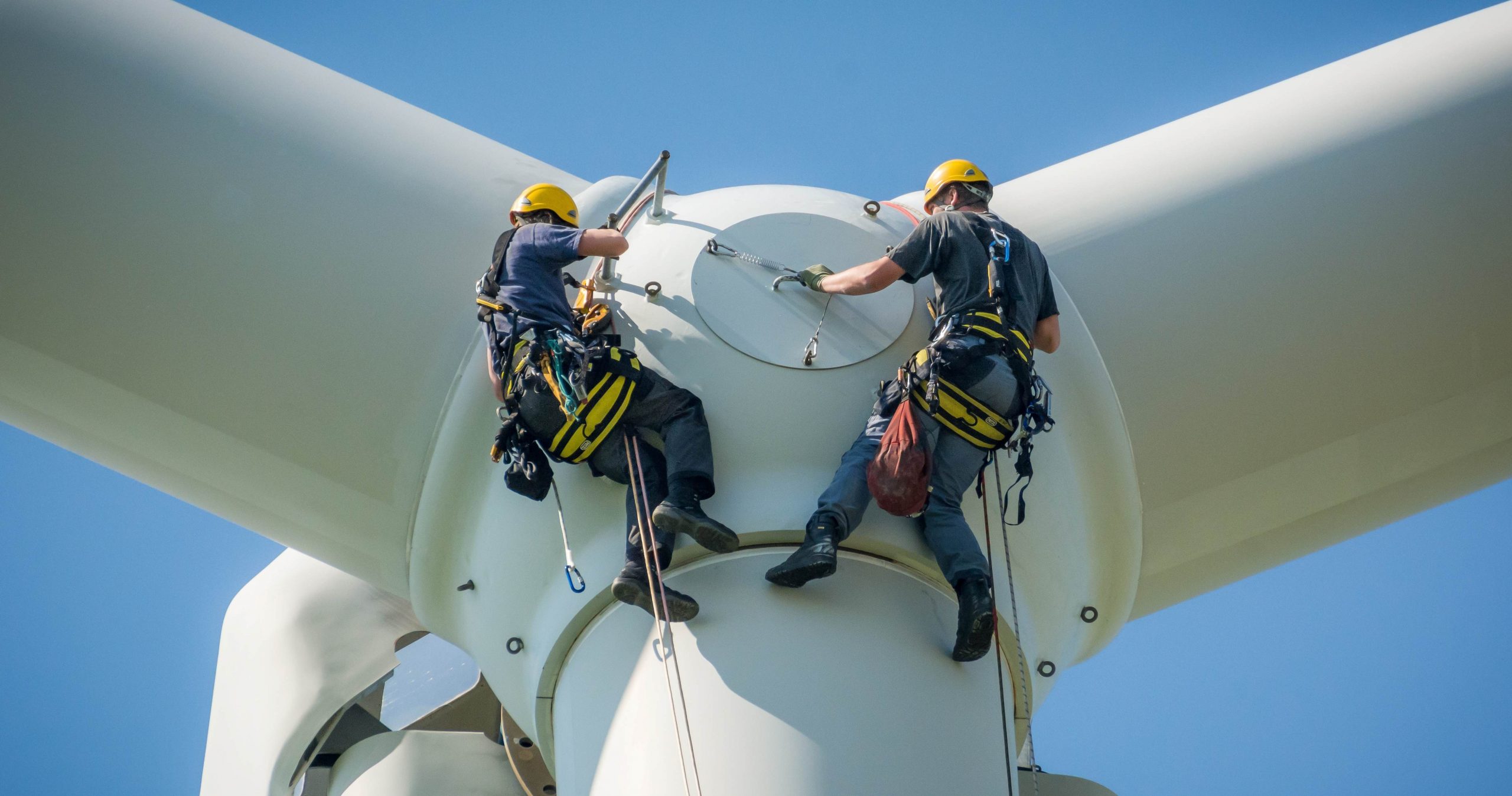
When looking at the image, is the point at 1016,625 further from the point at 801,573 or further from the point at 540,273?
the point at 540,273

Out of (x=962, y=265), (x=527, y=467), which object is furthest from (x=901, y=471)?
(x=527, y=467)

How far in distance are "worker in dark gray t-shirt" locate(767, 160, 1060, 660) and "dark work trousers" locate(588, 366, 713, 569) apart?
0.54 metres

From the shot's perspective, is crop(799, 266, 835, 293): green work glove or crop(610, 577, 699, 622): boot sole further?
crop(799, 266, 835, 293): green work glove

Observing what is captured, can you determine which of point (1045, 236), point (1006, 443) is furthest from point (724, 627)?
point (1045, 236)

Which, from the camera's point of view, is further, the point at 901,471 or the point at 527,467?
the point at 527,467

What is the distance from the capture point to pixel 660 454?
727 cm

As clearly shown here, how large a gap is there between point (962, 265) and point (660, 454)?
163 centimetres

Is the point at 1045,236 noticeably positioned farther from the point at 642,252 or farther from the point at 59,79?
the point at 59,79

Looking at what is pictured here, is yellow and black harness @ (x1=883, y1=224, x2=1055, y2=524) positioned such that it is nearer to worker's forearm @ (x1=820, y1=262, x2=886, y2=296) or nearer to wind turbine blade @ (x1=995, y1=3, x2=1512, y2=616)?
worker's forearm @ (x1=820, y1=262, x2=886, y2=296)

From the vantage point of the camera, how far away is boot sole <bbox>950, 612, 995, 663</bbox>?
665 cm

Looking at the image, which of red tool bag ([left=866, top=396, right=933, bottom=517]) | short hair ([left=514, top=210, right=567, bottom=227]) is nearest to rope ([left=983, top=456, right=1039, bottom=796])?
red tool bag ([left=866, top=396, right=933, bottom=517])

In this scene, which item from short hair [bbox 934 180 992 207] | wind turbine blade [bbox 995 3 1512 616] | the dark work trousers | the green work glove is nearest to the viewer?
the dark work trousers

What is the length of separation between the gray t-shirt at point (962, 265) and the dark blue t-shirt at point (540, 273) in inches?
59.5

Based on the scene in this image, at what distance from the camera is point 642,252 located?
25.4 ft
